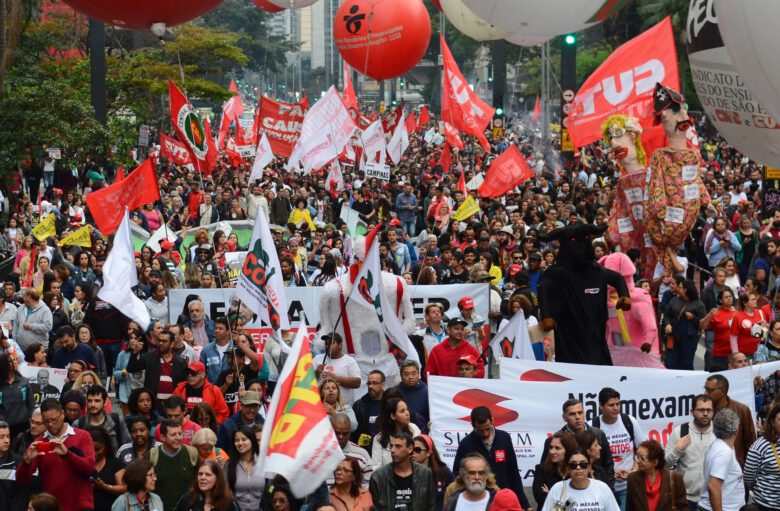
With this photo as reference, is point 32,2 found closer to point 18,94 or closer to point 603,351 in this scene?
point 18,94

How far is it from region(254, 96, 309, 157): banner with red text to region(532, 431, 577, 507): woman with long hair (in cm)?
1695

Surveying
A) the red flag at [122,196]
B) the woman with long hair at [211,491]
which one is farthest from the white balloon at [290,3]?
the woman with long hair at [211,491]

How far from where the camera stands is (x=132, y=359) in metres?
11.2

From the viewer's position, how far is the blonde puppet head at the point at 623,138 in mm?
10672

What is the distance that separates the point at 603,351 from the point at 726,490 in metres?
2.43

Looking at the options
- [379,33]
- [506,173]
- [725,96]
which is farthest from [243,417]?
[379,33]

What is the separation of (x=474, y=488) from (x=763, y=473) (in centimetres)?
207

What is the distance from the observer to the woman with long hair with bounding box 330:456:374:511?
26.2ft

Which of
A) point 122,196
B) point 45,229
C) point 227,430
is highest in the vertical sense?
point 122,196

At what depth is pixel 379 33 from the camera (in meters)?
20.3

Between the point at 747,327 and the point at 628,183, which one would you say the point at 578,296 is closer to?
the point at 628,183

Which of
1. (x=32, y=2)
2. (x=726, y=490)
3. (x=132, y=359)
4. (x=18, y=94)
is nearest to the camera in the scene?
(x=726, y=490)

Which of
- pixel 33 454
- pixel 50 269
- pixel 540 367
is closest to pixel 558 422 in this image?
pixel 540 367

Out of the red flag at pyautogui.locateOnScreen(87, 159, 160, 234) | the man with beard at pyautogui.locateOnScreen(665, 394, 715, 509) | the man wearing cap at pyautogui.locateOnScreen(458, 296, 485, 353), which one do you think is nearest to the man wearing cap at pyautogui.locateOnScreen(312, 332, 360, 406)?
the man wearing cap at pyautogui.locateOnScreen(458, 296, 485, 353)
